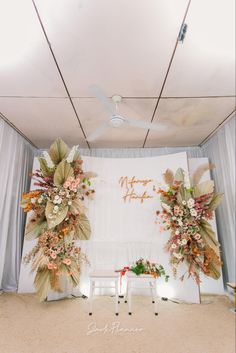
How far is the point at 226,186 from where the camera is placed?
10.7ft

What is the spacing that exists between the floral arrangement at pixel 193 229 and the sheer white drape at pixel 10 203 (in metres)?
2.40

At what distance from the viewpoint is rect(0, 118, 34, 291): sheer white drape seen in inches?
123

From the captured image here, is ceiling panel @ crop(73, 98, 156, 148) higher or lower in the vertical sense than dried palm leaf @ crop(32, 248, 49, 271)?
higher

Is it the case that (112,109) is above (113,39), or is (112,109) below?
below

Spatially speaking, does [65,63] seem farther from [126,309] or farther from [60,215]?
[126,309]

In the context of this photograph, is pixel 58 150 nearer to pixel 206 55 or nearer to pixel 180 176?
pixel 180 176

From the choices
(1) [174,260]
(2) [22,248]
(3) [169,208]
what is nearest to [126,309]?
(1) [174,260]

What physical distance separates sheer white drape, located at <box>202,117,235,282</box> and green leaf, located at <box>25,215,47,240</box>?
2717 mm

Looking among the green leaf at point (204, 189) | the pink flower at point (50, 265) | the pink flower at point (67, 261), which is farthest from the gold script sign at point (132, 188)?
the pink flower at point (50, 265)

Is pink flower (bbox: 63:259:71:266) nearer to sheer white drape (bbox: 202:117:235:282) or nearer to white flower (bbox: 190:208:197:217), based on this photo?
white flower (bbox: 190:208:197:217)

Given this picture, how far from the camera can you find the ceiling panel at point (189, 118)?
2686mm

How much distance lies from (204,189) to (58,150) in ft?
6.95

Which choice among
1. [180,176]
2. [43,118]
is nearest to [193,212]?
[180,176]

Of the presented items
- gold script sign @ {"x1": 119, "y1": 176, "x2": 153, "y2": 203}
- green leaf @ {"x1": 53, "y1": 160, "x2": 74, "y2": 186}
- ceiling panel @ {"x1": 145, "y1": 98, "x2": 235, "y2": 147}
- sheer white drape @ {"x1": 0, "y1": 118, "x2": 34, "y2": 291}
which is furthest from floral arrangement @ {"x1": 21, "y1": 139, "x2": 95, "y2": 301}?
ceiling panel @ {"x1": 145, "y1": 98, "x2": 235, "y2": 147}
